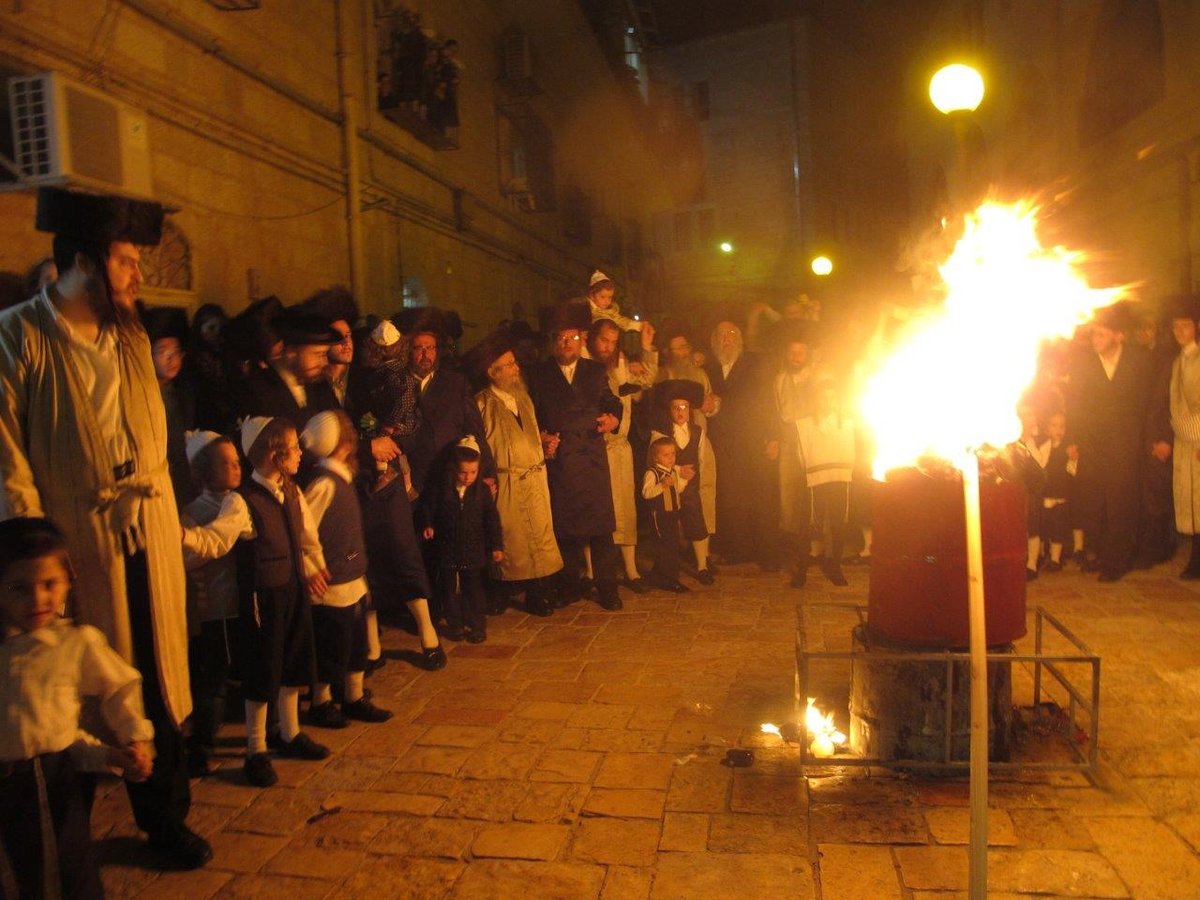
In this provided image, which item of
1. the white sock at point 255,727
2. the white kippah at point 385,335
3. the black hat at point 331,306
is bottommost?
the white sock at point 255,727

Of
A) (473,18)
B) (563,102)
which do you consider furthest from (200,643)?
(563,102)

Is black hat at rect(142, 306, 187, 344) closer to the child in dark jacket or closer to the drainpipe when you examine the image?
the child in dark jacket

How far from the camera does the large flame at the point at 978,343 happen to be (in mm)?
3398

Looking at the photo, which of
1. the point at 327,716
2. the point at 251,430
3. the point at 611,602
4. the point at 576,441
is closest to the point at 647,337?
the point at 576,441

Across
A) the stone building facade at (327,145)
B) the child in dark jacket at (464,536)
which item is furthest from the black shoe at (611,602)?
the stone building facade at (327,145)

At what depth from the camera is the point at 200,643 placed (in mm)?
4551

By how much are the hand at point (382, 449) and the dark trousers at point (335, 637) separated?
1185 millimetres

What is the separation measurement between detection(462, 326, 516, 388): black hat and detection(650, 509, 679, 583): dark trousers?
6.58 ft

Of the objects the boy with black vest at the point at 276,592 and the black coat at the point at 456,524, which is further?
the black coat at the point at 456,524

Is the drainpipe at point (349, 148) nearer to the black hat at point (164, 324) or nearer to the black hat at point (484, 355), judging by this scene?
the black hat at point (484, 355)

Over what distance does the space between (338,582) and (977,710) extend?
3.25m

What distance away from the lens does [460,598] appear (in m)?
6.56

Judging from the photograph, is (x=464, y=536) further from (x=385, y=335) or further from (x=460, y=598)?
(x=385, y=335)

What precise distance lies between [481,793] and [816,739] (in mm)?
1724
